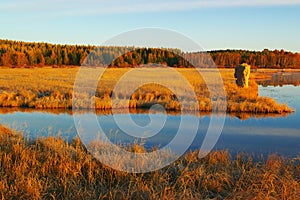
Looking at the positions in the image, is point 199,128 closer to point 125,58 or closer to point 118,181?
point 118,181

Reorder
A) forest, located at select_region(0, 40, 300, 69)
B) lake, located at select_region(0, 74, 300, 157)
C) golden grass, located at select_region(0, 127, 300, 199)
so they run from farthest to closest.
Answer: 1. forest, located at select_region(0, 40, 300, 69)
2. lake, located at select_region(0, 74, 300, 157)
3. golden grass, located at select_region(0, 127, 300, 199)

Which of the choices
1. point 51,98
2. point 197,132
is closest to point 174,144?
point 197,132

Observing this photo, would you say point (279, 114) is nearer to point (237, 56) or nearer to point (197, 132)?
point (197, 132)

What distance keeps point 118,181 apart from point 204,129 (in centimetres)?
727

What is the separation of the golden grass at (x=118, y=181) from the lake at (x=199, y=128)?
8.92ft

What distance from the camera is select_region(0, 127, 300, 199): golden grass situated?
4770mm

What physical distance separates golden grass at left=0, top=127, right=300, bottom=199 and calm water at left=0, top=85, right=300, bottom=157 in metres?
2.97

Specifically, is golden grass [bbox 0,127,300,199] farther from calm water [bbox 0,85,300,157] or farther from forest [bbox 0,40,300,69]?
forest [bbox 0,40,300,69]

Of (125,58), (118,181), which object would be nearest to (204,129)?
(118,181)

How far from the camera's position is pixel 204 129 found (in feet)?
40.3

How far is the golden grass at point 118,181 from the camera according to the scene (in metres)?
4.77

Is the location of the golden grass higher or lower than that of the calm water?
higher

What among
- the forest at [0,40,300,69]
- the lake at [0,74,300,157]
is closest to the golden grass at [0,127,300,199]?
the lake at [0,74,300,157]

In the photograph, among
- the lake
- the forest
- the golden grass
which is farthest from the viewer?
the forest
